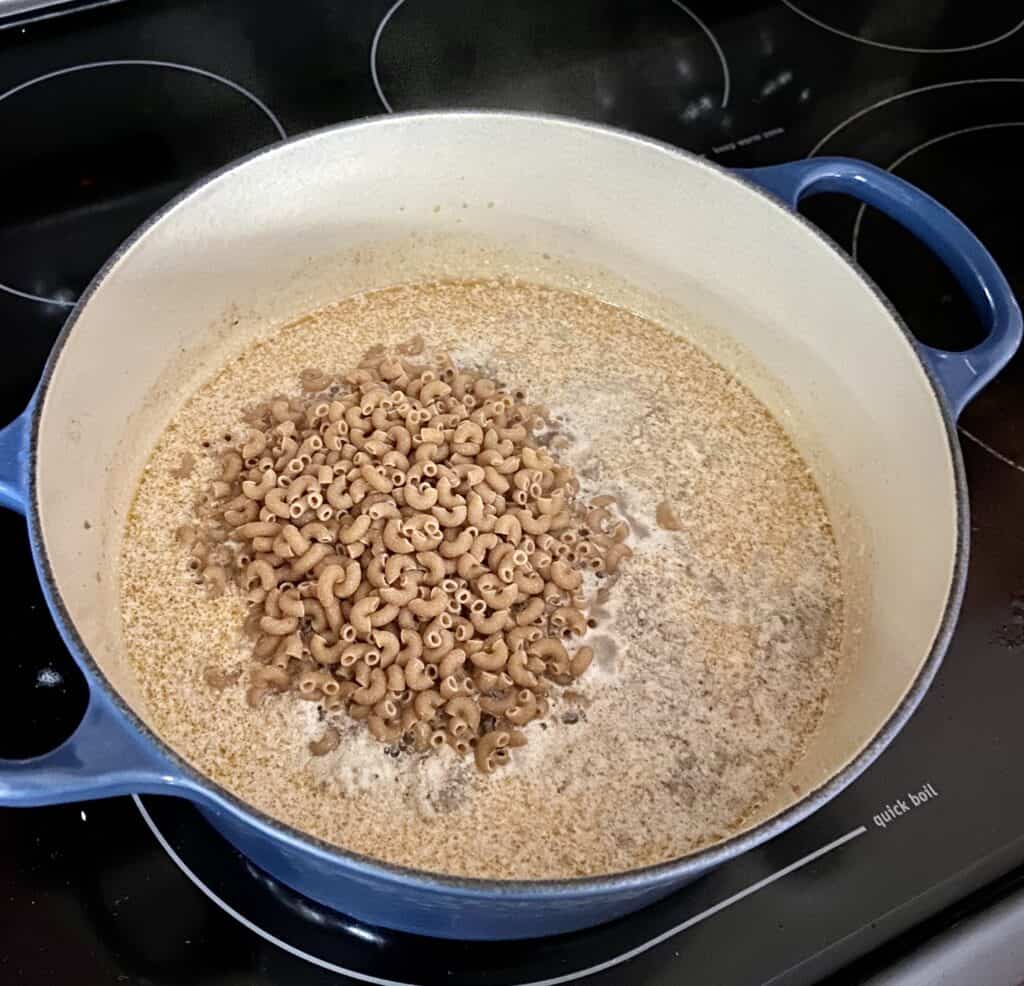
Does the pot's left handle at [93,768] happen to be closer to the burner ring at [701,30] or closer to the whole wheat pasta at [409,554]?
the whole wheat pasta at [409,554]

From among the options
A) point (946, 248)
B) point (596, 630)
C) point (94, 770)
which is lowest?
point (596, 630)

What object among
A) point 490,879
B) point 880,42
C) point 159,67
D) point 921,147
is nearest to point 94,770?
point 490,879

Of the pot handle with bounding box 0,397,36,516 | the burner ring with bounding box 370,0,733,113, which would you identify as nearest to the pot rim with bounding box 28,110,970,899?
the pot handle with bounding box 0,397,36,516

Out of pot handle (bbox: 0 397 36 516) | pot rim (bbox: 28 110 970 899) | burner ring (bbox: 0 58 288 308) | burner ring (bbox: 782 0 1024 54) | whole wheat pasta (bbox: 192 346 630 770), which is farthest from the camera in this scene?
burner ring (bbox: 782 0 1024 54)

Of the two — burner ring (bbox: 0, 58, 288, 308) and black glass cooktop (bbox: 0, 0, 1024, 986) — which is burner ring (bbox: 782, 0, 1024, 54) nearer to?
black glass cooktop (bbox: 0, 0, 1024, 986)

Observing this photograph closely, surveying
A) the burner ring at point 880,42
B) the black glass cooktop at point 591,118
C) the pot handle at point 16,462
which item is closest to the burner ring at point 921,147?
the black glass cooktop at point 591,118

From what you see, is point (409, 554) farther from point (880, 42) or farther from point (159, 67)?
point (880, 42)

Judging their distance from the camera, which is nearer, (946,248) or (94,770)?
(94,770)

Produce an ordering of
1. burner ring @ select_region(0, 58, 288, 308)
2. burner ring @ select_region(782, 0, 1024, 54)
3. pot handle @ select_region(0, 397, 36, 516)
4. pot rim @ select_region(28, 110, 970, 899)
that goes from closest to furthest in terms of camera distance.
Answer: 1. pot rim @ select_region(28, 110, 970, 899)
2. pot handle @ select_region(0, 397, 36, 516)
3. burner ring @ select_region(0, 58, 288, 308)
4. burner ring @ select_region(782, 0, 1024, 54)
